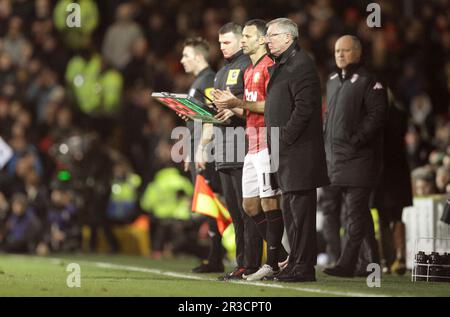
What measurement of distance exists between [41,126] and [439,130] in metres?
7.64

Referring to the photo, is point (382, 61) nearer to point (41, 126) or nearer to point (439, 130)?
point (439, 130)

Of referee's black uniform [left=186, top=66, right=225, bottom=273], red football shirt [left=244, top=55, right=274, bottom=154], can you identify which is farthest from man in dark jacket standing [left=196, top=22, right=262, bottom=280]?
referee's black uniform [left=186, top=66, right=225, bottom=273]

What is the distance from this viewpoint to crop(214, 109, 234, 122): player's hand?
35.6ft

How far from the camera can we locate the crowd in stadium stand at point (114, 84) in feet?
60.5

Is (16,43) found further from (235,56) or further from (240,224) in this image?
(240,224)

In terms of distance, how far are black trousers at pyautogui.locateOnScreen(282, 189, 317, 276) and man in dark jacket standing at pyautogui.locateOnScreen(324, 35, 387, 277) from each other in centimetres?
125

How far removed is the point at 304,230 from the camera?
1006 centimetres

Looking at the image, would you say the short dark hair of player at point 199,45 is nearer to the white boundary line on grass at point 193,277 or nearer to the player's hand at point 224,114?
the player's hand at point 224,114

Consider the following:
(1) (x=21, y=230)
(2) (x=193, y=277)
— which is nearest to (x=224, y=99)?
(2) (x=193, y=277)

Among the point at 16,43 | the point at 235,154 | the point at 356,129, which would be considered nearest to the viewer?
the point at 235,154

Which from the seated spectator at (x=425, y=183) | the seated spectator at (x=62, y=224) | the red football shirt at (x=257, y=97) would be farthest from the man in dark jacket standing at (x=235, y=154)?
the seated spectator at (x=62, y=224)

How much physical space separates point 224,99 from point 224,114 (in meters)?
0.53

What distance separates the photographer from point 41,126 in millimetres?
20578

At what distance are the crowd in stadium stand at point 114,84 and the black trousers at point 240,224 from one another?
16.7ft
